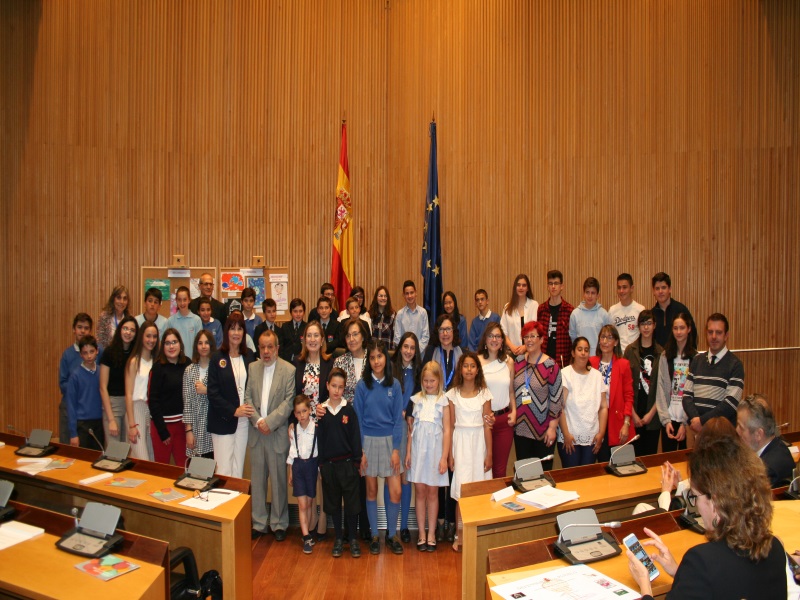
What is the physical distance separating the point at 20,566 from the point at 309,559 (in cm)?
224

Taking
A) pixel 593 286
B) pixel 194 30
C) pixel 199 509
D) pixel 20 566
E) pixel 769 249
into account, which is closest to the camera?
pixel 20 566

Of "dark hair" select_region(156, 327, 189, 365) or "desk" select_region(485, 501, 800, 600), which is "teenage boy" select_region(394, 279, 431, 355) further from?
"desk" select_region(485, 501, 800, 600)

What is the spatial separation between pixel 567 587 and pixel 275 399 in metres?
2.93

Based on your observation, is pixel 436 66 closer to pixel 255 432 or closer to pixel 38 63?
pixel 38 63

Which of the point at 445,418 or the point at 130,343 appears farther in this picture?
the point at 130,343

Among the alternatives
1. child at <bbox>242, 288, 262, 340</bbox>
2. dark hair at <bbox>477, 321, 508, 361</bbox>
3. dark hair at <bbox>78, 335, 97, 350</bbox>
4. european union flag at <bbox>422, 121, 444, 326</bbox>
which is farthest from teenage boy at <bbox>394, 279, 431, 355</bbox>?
dark hair at <bbox>78, 335, 97, 350</bbox>

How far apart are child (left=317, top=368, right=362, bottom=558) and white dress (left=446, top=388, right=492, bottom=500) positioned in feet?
2.45

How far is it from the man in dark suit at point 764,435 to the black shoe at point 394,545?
2564 millimetres

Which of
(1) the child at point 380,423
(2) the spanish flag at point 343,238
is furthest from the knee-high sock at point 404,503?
(2) the spanish flag at point 343,238

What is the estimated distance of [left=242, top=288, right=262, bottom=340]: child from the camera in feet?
20.4

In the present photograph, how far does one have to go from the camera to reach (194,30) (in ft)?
25.7

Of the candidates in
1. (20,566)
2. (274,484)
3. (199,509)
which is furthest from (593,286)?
(20,566)

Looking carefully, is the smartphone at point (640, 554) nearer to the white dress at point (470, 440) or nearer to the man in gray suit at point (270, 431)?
the white dress at point (470, 440)

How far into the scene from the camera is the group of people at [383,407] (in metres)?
4.67
